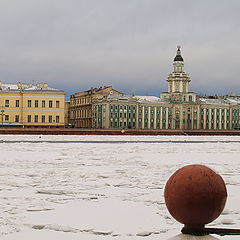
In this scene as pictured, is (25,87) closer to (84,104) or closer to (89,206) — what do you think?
(84,104)

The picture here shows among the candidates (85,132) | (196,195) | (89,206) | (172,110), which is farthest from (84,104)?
(196,195)

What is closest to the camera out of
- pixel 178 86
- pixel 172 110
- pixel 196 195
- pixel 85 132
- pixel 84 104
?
pixel 196 195

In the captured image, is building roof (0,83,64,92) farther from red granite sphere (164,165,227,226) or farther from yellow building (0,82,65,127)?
red granite sphere (164,165,227,226)

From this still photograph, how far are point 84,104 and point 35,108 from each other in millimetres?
26828

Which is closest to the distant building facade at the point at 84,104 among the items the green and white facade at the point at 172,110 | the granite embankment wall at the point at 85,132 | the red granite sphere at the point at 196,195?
the green and white facade at the point at 172,110

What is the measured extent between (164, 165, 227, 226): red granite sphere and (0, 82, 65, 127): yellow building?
63426mm

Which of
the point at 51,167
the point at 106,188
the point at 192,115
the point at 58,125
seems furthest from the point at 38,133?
the point at 192,115

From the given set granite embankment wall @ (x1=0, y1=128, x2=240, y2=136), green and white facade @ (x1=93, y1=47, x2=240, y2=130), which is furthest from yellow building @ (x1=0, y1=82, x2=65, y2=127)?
granite embankment wall @ (x1=0, y1=128, x2=240, y2=136)

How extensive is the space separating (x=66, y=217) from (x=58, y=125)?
61.5 meters

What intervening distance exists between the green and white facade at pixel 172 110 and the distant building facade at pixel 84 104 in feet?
8.09

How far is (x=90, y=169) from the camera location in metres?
10.7

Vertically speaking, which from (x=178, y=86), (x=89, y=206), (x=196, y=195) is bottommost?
(x=89, y=206)

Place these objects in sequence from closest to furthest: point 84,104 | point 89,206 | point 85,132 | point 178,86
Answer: point 89,206 → point 85,132 → point 84,104 → point 178,86

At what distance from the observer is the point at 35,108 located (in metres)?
66.2
